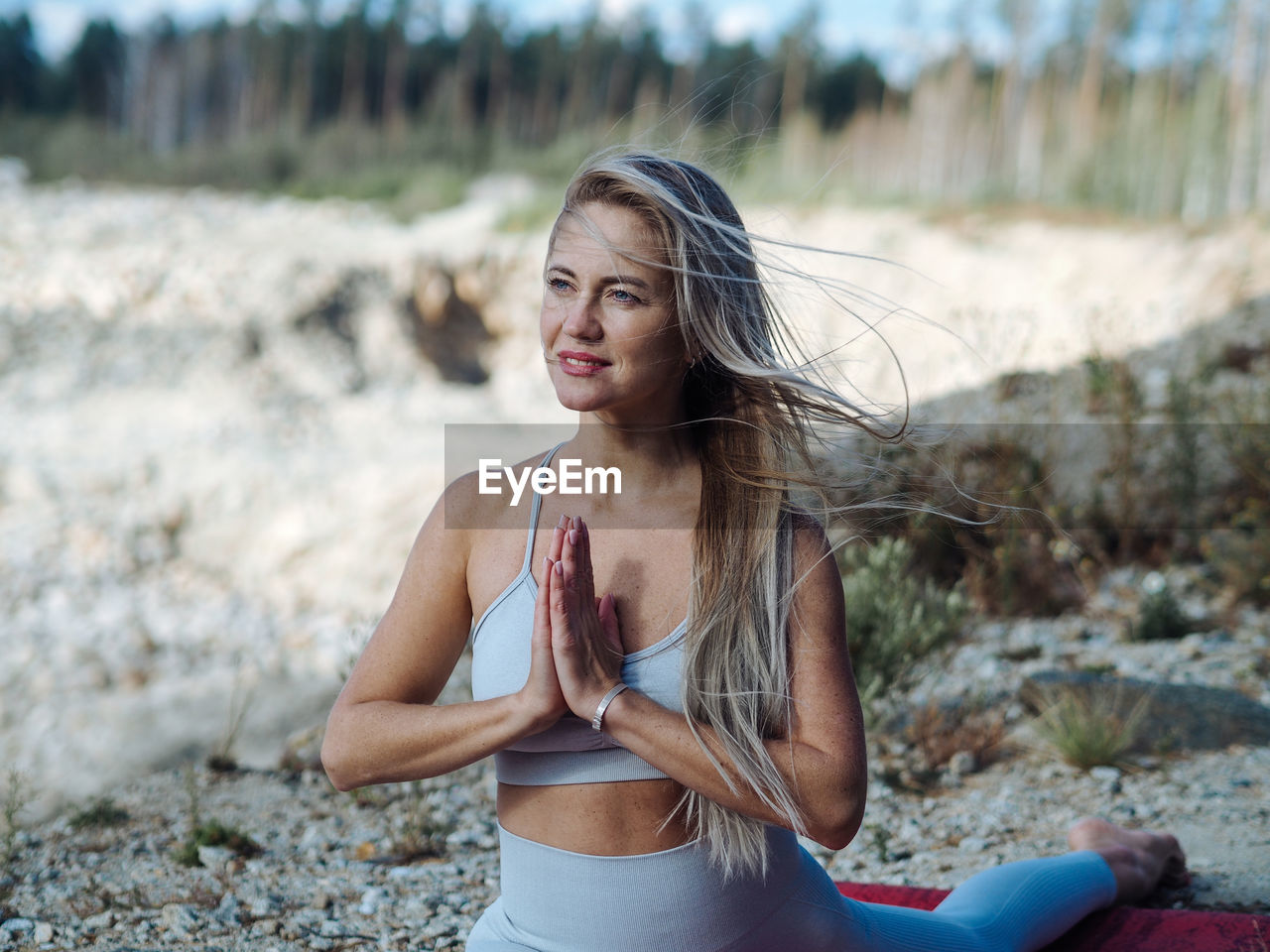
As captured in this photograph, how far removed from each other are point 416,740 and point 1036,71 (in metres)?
21.6

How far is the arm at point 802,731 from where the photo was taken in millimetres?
1480

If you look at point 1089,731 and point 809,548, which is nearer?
point 809,548

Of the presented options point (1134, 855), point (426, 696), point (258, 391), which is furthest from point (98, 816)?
point (258, 391)

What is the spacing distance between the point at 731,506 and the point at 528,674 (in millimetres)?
424

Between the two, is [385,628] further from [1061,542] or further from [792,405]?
[1061,542]

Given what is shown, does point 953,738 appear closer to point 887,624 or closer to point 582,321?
point 887,624

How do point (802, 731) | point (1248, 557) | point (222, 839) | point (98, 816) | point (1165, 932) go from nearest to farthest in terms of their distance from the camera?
point (802, 731) → point (1165, 932) → point (222, 839) → point (98, 816) → point (1248, 557)

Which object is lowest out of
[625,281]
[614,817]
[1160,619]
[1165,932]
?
[1165,932]

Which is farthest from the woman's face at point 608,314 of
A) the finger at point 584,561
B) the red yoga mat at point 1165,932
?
the red yoga mat at point 1165,932

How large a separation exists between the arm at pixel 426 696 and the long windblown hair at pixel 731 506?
26cm

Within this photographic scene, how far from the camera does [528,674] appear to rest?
1.59 meters

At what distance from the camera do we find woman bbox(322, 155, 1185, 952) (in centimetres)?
152

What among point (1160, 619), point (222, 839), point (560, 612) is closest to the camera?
point (560, 612)

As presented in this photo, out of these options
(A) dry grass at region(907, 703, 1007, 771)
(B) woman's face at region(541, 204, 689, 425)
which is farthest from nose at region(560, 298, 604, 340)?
(A) dry grass at region(907, 703, 1007, 771)
